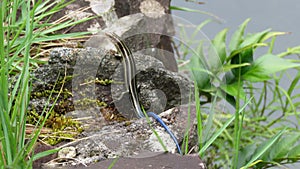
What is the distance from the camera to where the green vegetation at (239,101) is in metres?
0.73

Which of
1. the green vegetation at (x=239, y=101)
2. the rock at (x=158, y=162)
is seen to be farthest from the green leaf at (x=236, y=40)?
the rock at (x=158, y=162)

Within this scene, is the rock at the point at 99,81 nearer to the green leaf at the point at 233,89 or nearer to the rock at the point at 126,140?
the rock at the point at 126,140

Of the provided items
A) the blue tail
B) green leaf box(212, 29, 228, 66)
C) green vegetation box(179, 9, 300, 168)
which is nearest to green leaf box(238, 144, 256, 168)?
green vegetation box(179, 9, 300, 168)

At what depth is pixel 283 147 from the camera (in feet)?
3.19

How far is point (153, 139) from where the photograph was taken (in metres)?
0.71

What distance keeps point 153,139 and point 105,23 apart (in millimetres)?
311

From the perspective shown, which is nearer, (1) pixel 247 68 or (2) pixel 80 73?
(2) pixel 80 73

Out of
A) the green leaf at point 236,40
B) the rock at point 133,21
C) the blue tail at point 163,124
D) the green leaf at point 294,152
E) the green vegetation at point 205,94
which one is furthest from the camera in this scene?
the green leaf at point 236,40

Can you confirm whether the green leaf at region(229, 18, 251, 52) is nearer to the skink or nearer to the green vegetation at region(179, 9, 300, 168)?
the green vegetation at region(179, 9, 300, 168)

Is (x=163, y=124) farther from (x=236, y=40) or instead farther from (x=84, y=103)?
(x=236, y=40)

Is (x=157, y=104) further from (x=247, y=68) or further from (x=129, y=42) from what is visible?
(x=247, y=68)

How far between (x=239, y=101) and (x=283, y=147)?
0.43 feet

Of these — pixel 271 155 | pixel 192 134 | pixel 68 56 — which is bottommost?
pixel 271 155

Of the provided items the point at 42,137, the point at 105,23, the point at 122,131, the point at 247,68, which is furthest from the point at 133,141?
the point at 247,68
